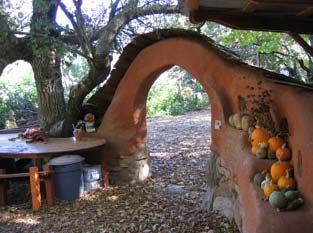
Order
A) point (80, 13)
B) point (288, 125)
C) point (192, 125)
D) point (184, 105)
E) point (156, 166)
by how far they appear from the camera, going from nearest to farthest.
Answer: point (288, 125) → point (80, 13) → point (156, 166) → point (192, 125) → point (184, 105)

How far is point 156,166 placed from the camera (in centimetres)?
810

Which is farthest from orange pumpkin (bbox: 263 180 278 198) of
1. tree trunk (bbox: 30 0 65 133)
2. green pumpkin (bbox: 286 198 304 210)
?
tree trunk (bbox: 30 0 65 133)

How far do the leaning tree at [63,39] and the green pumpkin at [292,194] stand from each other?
12.5 feet

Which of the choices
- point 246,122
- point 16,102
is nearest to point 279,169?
point 246,122

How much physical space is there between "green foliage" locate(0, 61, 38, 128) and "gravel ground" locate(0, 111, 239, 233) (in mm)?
7339

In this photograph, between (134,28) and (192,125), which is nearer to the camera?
(134,28)

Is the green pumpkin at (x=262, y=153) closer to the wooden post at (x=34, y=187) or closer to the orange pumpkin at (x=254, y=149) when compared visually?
the orange pumpkin at (x=254, y=149)

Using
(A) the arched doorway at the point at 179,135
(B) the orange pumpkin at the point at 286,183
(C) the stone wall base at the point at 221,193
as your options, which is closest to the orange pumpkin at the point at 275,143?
(B) the orange pumpkin at the point at 286,183

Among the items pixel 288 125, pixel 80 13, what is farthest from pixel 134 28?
pixel 288 125

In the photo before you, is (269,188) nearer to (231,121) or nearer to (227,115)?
(231,121)

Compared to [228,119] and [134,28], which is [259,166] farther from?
[134,28]

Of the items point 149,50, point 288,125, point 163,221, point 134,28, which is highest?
point 134,28

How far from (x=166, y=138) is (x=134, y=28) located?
4.68 meters

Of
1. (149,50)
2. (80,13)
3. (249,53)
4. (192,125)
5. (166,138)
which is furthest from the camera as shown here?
(249,53)
